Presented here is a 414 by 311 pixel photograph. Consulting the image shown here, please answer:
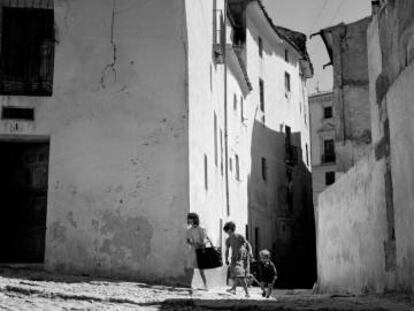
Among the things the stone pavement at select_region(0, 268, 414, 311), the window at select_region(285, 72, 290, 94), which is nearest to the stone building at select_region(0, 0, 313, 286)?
the stone pavement at select_region(0, 268, 414, 311)

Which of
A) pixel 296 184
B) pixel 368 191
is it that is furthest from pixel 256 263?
pixel 296 184

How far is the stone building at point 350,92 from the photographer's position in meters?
28.3

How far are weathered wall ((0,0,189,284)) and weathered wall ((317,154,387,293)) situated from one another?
12.1 ft

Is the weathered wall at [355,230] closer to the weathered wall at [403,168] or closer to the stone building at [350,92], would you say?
the weathered wall at [403,168]

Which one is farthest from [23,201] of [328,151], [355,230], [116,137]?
[328,151]

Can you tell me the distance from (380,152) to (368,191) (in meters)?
1.39

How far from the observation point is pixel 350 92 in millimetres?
28766

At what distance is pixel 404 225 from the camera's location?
10.4 m

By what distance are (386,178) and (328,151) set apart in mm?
29161

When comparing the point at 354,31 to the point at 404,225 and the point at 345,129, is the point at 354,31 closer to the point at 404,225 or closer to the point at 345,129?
the point at 345,129

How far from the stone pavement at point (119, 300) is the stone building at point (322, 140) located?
2544 cm

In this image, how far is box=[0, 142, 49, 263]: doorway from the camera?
14234 millimetres

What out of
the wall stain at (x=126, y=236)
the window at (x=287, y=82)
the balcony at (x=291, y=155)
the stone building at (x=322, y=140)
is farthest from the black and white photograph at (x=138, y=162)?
the stone building at (x=322, y=140)

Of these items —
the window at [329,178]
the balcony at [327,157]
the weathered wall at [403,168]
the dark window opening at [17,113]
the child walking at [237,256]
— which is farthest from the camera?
the balcony at [327,157]
